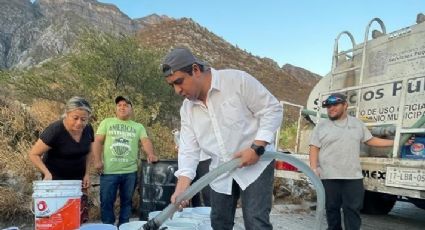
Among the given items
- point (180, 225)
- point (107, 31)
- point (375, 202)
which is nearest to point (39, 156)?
point (180, 225)

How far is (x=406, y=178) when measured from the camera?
439 centimetres

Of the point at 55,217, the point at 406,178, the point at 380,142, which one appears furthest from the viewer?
the point at 380,142

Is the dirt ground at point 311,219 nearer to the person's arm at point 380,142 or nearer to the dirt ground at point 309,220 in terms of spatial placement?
the dirt ground at point 309,220

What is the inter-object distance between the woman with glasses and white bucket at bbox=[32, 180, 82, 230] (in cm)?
64

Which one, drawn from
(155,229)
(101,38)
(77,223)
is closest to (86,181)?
(77,223)

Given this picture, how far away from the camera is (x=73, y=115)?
12.4 ft

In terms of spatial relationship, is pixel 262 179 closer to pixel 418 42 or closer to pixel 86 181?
pixel 86 181

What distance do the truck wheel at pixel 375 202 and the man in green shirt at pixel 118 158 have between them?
3.54 m

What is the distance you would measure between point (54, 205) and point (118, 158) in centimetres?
189

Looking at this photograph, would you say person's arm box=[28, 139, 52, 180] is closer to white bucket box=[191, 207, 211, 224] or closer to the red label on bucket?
the red label on bucket

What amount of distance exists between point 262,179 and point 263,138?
0.27 m

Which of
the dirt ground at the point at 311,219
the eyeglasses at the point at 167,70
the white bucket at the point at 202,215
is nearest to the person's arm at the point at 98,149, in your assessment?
the white bucket at the point at 202,215

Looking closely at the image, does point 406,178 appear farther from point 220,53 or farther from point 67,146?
point 220,53

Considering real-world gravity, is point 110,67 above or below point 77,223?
above
